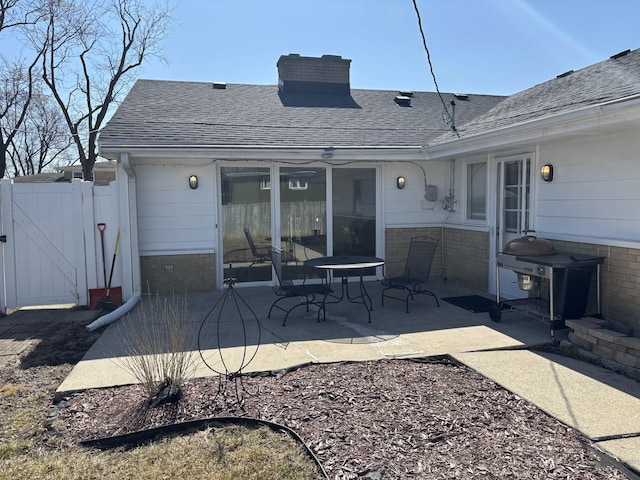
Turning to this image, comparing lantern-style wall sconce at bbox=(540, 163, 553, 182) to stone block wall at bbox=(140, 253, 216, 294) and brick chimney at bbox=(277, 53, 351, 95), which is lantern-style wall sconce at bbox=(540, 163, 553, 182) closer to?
stone block wall at bbox=(140, 253, 216, 294)

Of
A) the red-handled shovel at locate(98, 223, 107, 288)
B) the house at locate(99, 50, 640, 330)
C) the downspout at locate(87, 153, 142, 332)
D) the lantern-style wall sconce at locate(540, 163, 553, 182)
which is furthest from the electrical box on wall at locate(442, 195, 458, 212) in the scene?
the red-handled shovel at locate(98, 223, 107, 288)

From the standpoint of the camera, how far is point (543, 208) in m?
6.79

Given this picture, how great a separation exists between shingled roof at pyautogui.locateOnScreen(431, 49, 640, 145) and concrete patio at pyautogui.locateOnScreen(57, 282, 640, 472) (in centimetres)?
266

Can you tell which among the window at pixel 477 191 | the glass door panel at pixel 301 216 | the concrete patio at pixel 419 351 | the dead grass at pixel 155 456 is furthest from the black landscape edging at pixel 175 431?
the window at pixel 477 191

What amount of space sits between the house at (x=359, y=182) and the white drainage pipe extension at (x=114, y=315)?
0.45m

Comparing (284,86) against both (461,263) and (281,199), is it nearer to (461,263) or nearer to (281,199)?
(281,199)

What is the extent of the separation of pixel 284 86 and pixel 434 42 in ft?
18.5

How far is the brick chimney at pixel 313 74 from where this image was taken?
11758mm

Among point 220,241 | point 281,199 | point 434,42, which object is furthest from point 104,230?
point 434,42

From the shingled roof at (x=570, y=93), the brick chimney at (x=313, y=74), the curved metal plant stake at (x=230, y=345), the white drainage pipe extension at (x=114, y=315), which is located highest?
the brick chimney at (x=313, y=74)

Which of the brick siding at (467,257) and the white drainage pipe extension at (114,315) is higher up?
the brick siding at (467,257)

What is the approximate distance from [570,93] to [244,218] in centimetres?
541

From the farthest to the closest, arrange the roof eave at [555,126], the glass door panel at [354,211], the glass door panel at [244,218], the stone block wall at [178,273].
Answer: the glass door panel at [354,211]
the glass door panel at [244,218]
the stone block wall at [178,273]
the roof eave at [555,126]

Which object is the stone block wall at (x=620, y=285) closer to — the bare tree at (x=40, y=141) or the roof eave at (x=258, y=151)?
the roof eave at (x=258, y=151)
